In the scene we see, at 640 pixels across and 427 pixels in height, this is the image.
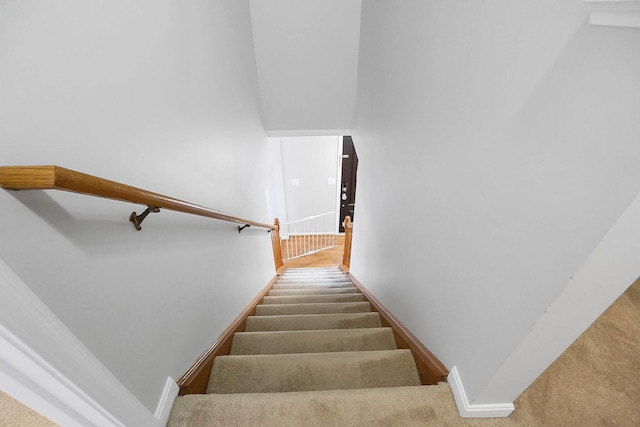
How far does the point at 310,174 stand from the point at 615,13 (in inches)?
198

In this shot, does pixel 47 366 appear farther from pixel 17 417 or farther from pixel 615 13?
pixel 615 13

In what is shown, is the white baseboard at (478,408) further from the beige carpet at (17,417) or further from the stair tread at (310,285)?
the stair tread at (310,285)

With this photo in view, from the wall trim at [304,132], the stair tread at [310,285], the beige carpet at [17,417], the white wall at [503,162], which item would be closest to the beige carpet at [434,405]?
the white wall at [503,162]

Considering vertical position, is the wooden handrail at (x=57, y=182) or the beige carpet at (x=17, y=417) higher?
the wooden handrail at (x=57, y=182)

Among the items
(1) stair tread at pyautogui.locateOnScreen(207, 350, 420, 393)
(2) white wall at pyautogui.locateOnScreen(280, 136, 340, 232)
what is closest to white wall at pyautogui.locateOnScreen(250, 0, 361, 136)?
(2) white wall at pyautogui.locateOnScreen(280, 136, 340, 232)

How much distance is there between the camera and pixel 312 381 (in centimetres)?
110

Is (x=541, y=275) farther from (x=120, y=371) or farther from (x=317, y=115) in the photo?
(x=317, y=115)

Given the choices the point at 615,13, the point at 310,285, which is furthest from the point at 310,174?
the point at 615,13

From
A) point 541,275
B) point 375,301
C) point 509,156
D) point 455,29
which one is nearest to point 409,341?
point 375,301

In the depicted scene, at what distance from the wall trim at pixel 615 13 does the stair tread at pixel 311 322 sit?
1750 millimetres

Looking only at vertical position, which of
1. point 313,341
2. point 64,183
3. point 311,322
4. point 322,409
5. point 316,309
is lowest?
point 316,309

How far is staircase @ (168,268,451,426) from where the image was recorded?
0.86 metres

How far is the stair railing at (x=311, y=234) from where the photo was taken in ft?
18.5

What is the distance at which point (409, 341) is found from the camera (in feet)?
4.10
